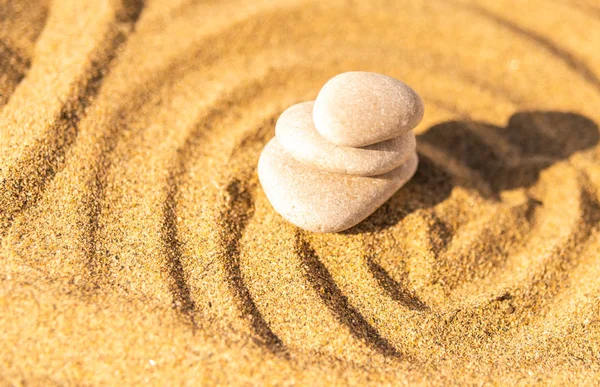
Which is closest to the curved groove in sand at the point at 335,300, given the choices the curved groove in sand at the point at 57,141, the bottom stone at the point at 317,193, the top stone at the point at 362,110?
the bottom stone at the point at 317,193

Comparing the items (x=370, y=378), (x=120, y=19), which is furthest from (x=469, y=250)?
(x=120, y=19)

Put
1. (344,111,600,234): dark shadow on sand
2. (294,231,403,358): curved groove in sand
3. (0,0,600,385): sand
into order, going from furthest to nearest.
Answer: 1. (344,111,600,234): dark shadow on sand
2. (294,231,403,358): curved groove in sand
3. (0,0,600,385): sand

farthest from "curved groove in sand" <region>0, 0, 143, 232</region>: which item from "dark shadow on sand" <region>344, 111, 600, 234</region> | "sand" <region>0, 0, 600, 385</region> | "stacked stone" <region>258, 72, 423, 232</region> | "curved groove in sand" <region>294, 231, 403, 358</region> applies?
"dark shadow on sand" <region>344, 111, 600, 234</region>

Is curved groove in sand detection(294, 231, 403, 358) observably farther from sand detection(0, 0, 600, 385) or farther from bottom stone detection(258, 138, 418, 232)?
bottom stone detection(258, 138, 418, 232)

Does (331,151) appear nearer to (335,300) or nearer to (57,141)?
(335,300)

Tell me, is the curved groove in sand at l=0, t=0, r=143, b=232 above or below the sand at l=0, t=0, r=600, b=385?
above
